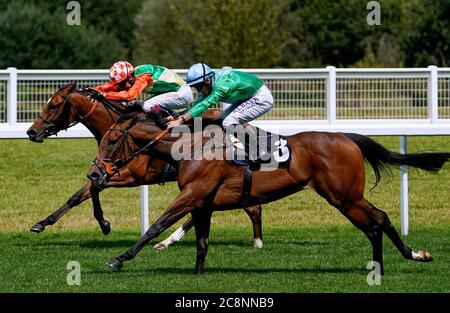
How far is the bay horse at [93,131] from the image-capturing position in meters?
12.3

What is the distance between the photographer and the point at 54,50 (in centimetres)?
4466

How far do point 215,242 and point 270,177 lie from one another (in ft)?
10.5

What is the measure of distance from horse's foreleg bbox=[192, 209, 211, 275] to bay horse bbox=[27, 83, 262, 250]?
6.02 feet

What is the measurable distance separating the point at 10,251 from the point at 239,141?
321cm

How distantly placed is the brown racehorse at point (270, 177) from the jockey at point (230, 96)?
0.24 m

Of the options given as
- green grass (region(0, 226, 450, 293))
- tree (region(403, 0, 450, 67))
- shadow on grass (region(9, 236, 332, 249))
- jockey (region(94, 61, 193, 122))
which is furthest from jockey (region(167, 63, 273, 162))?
tree (region(403, 0, 450, 67))

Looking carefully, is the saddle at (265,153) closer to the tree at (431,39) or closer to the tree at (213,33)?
the tree at (431,39)

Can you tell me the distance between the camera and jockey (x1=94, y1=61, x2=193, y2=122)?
40.1 feet

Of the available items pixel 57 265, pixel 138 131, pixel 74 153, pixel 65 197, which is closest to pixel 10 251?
pixel 57 265

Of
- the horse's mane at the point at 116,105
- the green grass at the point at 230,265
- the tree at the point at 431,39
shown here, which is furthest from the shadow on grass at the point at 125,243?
the tree at the point at 431,39

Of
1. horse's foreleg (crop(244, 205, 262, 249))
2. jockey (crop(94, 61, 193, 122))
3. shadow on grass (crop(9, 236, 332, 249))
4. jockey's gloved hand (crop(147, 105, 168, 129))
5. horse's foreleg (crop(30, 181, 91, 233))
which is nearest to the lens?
jockey's gloved hand (crop(147, 105, 168, 129))

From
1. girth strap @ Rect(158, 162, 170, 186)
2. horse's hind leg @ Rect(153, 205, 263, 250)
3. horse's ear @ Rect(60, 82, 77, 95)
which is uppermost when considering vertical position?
horse's ear @ Rect(60, 82, 77, 95)

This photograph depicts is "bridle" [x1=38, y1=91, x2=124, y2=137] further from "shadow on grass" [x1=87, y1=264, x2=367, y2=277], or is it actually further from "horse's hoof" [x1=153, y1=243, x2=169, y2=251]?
"shadow on grass" [x1=87, y1=264, x2=367, y2=277]

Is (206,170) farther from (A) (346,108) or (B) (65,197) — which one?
(B) (65,197)
